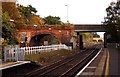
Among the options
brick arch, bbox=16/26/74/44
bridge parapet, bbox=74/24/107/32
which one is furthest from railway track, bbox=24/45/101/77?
bridge parapet, bbox=74/24/107/32

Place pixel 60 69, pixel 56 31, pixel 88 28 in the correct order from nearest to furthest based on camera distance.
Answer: pixel 60 69 → pixel 56 31 → pixel 88 28

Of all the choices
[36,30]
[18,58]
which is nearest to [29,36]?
[36,30]

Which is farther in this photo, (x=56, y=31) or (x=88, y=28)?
(x=88, y=28)

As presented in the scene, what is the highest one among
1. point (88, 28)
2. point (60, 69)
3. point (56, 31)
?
point (88, 28)

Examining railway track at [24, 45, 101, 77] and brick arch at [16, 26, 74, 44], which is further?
brick arch at [16, 26, 74, 44]

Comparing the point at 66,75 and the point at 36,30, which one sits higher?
the point at 36,30

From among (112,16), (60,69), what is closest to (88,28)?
(112,16)

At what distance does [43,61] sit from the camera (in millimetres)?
35281

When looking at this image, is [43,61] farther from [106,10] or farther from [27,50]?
[106,10]

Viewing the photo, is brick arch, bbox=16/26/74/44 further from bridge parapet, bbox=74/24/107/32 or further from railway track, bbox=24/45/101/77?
railway track, bbox=24/45/101/77

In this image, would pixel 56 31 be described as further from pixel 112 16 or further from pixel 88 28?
pixel 112 16

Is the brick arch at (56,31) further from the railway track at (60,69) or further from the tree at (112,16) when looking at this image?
the railway track at (60,69)

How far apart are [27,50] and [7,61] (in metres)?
10.9

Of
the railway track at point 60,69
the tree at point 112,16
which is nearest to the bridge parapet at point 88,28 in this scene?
the tree at point 112,16
